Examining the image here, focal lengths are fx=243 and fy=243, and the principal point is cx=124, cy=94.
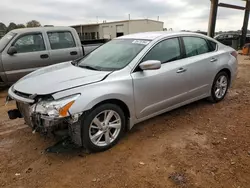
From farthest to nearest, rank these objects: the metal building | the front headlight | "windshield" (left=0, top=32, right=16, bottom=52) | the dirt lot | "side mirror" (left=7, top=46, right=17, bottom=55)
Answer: the metal building
"windshield" (left=0, top=32, right=16, bottom=52)
"side mirror" (left=7, top=46, right=17, bottom=55)
the front headlight
the dirt lot

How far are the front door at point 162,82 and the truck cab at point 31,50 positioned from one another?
383 centimetres

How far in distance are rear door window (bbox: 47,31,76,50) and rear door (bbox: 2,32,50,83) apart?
260 millimetres

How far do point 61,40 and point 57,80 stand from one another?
4.17 meters

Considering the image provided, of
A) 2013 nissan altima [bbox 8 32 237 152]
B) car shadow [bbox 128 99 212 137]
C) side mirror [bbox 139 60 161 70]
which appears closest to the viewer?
2013 nissan altima [bbox 8 32 237 152]

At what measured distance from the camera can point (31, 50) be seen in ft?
21.7

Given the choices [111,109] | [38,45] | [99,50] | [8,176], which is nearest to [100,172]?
[111,109]

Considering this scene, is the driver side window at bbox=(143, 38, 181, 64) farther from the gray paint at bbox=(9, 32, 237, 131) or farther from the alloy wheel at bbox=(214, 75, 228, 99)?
the alloy wheel at bbox=(214, 75, 228, 99)

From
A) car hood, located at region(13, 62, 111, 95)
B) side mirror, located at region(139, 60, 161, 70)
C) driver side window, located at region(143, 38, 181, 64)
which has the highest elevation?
driver side window, located at region(143, 38, 181, 64)

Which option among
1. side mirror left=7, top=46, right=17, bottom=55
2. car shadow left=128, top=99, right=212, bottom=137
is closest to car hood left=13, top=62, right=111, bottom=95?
car shadow left=128, top=99, right=212, bottom=137

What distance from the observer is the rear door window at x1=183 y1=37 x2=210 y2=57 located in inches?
175

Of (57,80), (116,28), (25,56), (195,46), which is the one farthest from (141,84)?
(116,28)

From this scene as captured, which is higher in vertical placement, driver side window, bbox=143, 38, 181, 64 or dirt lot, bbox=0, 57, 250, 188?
driver side window, bbox=143, 38, 181, 64

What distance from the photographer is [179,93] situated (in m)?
4.24

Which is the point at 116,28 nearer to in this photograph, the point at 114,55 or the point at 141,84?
the point at 114,55
